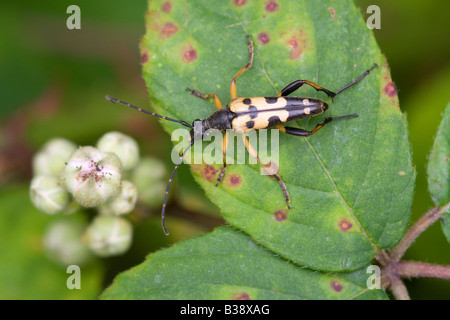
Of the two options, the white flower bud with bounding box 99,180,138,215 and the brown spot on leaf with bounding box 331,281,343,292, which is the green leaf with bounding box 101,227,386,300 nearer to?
the brown spot on leaf with bounding box 331,281,343,292

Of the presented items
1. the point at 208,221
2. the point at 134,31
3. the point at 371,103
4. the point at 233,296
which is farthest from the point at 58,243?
the point at 134,31

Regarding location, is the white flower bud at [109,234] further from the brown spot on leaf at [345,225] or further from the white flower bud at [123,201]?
the brown spot on leaf at [345,225]

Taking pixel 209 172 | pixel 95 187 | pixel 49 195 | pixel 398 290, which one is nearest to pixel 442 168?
pixel 398 290

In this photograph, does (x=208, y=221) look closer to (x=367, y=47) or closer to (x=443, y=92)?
(x=367, y=47)

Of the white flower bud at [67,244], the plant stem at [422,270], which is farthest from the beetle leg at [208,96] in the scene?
the plant stem at [422,270]

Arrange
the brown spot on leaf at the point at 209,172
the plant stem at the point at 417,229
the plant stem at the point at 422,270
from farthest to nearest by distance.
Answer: the brown spot on leaf at the point at 209,172 → the plant stem at the point at 417,229 → the plant stem at the point at 422,270

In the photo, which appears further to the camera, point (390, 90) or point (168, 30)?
point (168, 30)

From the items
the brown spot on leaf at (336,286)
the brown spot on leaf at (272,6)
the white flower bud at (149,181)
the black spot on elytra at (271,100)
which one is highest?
the brown spot on leaf at (272,6)

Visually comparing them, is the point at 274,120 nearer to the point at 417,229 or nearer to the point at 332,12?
the point at 332,12
